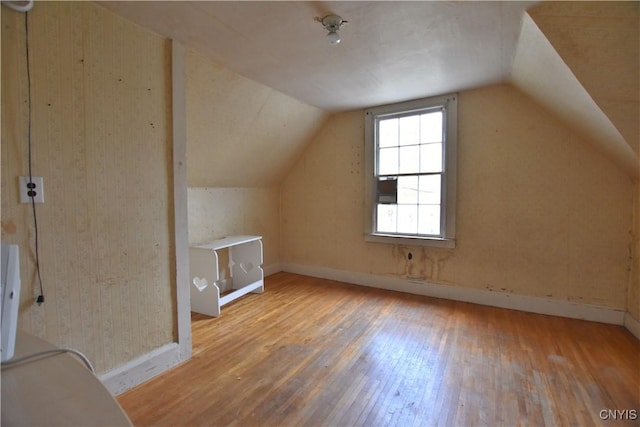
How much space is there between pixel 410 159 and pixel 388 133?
0.42 m

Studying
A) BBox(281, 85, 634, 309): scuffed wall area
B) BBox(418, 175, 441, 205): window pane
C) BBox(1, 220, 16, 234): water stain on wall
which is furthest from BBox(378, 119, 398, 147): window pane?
BBox(1, 220, 16, 234): water stain on wall

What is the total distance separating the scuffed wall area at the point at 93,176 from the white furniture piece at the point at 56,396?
0.92 m

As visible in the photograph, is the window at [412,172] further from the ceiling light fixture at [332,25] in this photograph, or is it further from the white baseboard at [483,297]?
the ceiling light fixture at [332,25]

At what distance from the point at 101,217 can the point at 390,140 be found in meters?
2.98

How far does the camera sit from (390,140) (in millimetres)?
3691

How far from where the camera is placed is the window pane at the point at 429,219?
3.46 metres

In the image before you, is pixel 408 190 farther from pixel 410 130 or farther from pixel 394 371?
pixel 394 371

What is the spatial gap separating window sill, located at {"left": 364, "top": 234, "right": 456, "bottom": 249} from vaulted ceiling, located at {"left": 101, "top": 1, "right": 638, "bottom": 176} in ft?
4.96

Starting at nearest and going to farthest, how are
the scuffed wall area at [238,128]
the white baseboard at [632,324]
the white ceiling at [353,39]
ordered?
the white ceiling at [353,39] → the white baseboard at [632,324] → the scuffed wall area at [238,128]

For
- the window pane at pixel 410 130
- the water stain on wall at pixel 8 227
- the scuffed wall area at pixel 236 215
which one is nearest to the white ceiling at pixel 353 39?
the window pane at pixel 410 130

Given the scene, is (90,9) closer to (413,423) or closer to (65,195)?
(65,195)

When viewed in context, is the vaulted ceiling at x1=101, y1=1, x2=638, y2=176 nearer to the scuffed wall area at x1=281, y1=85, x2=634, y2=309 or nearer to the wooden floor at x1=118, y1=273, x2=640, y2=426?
the scuffed wall area at x1=281, y1=85, x2=634, y2=309

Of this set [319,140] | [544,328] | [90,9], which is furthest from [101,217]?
[544,328]

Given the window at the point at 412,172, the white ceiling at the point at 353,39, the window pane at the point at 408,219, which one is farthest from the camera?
the window pane at the point at 408,219
